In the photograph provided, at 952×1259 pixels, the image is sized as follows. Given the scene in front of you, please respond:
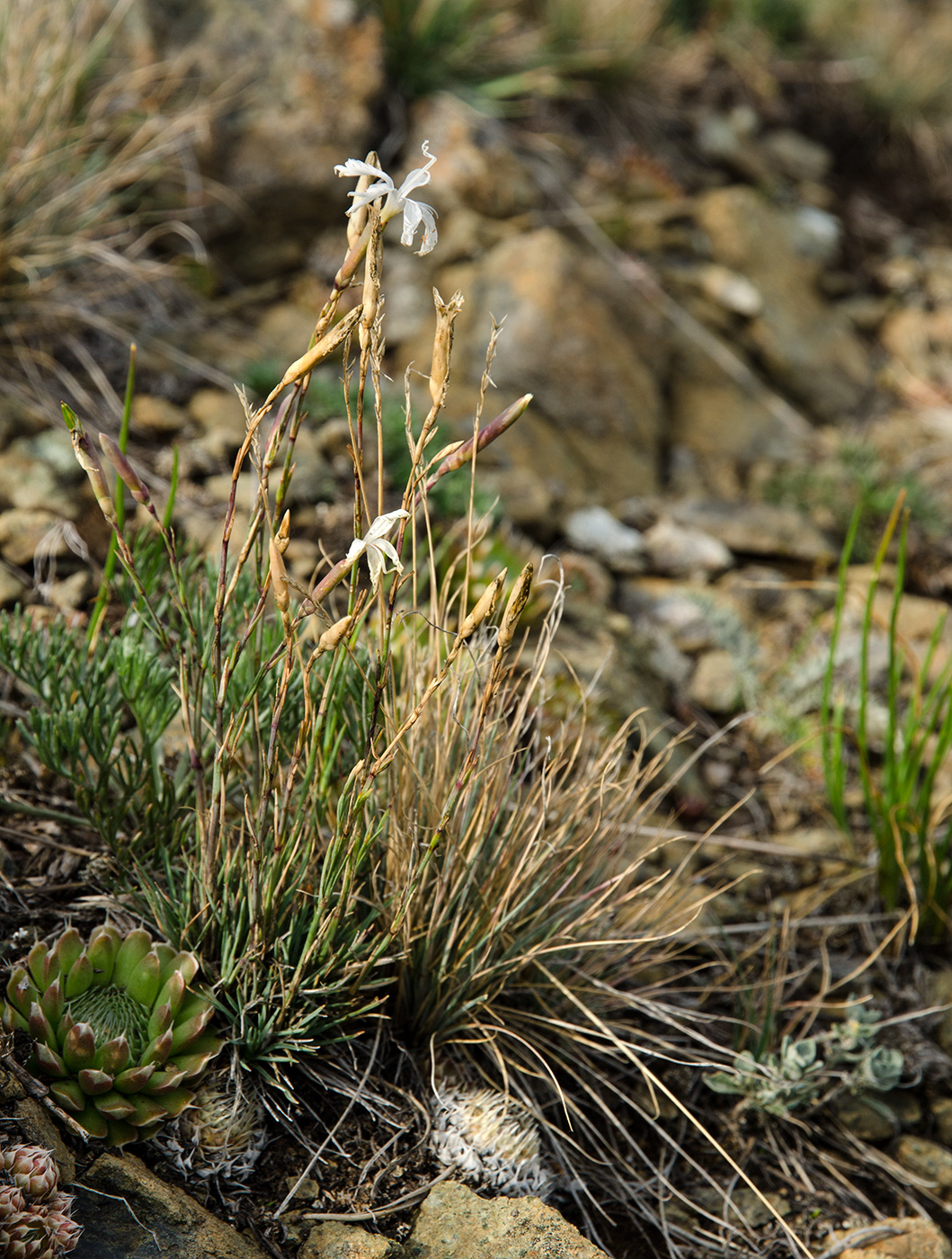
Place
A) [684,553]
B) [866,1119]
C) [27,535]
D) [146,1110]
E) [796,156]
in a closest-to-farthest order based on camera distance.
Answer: [146,1110], [866,1119], [27,535], [684,553], [796,156]

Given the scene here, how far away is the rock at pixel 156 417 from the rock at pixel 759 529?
2.18 m

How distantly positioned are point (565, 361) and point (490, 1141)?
12.3ft

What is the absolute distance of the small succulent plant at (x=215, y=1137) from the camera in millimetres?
1777

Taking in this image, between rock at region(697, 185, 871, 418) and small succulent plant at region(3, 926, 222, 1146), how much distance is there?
16.3ft

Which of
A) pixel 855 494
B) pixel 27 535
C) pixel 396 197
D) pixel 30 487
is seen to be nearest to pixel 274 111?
pixel 30 487

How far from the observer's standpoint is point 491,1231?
1729 millimetres

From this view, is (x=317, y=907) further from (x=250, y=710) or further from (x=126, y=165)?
(x=126, y=165)

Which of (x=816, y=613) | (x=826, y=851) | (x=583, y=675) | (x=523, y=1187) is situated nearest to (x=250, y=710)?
(x=523, y=1187)

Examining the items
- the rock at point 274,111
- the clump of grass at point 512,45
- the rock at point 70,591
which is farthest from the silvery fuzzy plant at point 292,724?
the clump of grass at point 512,45

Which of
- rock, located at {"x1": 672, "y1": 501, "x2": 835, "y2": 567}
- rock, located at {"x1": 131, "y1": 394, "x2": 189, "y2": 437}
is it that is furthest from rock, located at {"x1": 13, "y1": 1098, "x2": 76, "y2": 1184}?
rock, located at {"x1": 672, "y1": 501, "x2": 835, "y2": 567}

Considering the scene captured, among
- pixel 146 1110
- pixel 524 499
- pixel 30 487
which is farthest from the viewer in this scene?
pixel 524 499

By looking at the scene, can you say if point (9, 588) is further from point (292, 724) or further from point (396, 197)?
point (396, 197)

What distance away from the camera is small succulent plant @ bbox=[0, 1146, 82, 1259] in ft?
4.63

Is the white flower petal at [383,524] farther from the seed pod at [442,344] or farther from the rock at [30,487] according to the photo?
the rock at [30,487]
